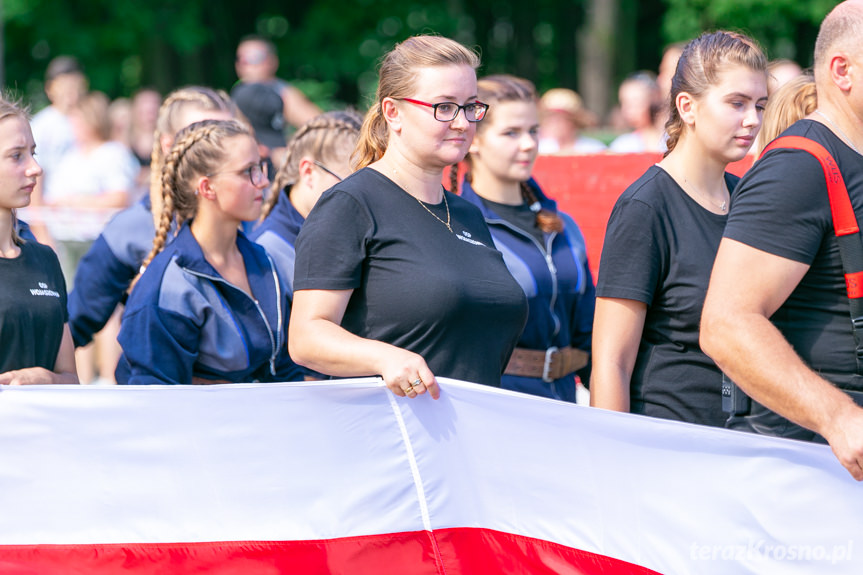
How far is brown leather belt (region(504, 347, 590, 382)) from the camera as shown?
15.2 feet

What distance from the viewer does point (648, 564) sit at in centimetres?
303

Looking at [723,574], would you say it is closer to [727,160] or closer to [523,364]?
[727,160]

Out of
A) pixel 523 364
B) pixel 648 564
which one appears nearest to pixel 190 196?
pixel 523 364

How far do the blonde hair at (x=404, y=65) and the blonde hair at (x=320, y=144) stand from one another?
1.33 meters

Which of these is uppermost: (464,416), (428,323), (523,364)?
(428,323)

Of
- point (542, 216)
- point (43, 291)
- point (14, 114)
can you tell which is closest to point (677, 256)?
point (542, 216)

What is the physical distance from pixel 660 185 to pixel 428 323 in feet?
2.73

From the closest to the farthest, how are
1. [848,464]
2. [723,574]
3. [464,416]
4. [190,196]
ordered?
[848,464]
[723,574]
[464,416]
[190,196]

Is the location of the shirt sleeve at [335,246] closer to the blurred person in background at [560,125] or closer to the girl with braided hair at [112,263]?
the girl with braided hair at [112,263]

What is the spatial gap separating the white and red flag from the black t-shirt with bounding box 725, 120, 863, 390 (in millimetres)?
415

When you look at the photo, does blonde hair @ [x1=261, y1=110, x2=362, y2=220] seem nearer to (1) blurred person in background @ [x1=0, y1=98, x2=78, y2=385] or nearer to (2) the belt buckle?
(2) the belt buckle

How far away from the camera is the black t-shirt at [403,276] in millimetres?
3215

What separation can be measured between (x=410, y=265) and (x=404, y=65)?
1.99 ft

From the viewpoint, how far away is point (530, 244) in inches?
190
